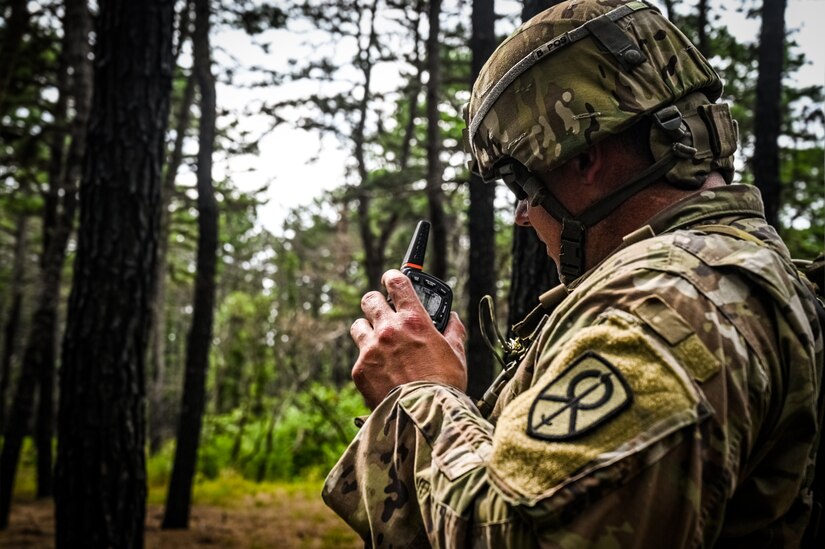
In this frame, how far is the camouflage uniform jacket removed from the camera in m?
0.96

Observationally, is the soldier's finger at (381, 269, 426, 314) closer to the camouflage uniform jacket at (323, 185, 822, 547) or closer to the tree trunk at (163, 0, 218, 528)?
the camouflage uniform jacket at (323, 185, 822, 547)

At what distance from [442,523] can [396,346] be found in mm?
510

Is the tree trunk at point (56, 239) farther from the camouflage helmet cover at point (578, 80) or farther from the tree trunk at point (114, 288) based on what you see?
the camouflage helmet cover at point (578, 80)

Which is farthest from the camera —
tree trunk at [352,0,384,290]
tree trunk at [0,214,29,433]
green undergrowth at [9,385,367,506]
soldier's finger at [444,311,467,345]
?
tree trunk at [0,214,29,433]

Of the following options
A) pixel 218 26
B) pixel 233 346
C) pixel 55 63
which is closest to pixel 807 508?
pixel 218 26

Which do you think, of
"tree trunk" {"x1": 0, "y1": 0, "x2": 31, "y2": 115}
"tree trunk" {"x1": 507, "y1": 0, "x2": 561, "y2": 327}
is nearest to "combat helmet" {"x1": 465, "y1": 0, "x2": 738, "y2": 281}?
"tree trunk" {"x1": 507, "y1": 0, "x2": 561, "y2": 327}

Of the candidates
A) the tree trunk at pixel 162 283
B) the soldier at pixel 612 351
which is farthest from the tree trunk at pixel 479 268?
the tree trunk at pixel 162 283

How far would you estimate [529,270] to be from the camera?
147 inches

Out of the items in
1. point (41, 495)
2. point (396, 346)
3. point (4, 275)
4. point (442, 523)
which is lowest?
point (41, 495)

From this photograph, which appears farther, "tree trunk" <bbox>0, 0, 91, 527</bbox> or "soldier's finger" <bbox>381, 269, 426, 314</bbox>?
"tree trunk" <bbox>0, 0, 91, 527</bbox>

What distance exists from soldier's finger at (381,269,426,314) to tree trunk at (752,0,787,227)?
23.7 feet

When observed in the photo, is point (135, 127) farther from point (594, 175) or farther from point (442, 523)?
point (442, 523)

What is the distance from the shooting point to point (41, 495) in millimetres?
12664

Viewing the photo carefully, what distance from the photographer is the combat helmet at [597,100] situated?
150 centimetres
